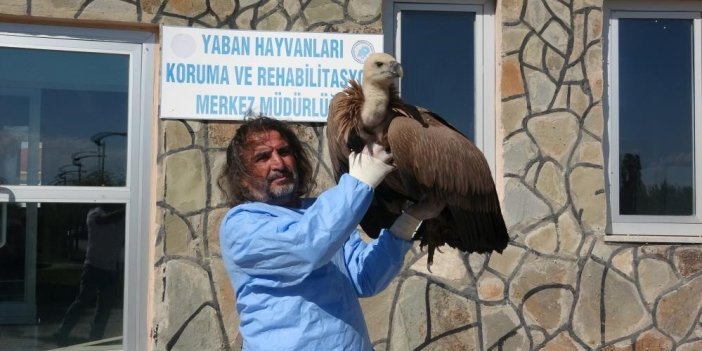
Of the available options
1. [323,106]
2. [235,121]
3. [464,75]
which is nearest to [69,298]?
[235,121]

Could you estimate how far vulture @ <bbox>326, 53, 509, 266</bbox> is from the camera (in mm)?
2275

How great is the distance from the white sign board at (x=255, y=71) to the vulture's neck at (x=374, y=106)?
2.14 m

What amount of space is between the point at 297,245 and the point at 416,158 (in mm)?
499

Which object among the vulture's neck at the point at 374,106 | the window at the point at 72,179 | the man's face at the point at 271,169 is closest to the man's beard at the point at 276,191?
the man's face at the point at 271,169

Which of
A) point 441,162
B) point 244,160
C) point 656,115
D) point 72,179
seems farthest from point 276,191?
point 656,115

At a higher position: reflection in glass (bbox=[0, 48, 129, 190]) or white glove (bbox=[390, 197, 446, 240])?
reflection in glass (bbox=[0, 48, 129, 190])

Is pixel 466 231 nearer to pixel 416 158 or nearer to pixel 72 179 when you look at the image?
pixel 416 158

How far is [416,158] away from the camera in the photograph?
2273mm

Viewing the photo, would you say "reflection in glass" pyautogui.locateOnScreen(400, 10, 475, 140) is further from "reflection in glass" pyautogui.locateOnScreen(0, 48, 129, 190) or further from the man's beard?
the man's beard

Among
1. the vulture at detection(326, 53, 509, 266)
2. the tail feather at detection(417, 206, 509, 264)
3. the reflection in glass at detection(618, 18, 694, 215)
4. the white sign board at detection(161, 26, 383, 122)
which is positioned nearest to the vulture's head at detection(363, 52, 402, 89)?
the vulture at detection(326, 53, 509, 266)

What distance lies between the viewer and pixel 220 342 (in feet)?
14.3

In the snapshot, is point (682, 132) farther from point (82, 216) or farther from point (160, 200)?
point (82, 216)

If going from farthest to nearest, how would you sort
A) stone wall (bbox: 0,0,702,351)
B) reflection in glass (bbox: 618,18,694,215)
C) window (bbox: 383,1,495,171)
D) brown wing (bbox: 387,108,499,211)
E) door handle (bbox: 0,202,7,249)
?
reflection in glass (bbox: 618,18,694,215) < window (bbox: 383,1,495,171) < stone wall (bbox: 0,0,702,351) < door handle (bbox: 0,202,7,249) < brown wing (bbox: 387,108,499,211)

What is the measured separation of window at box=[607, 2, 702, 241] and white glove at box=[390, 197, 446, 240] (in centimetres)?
277
